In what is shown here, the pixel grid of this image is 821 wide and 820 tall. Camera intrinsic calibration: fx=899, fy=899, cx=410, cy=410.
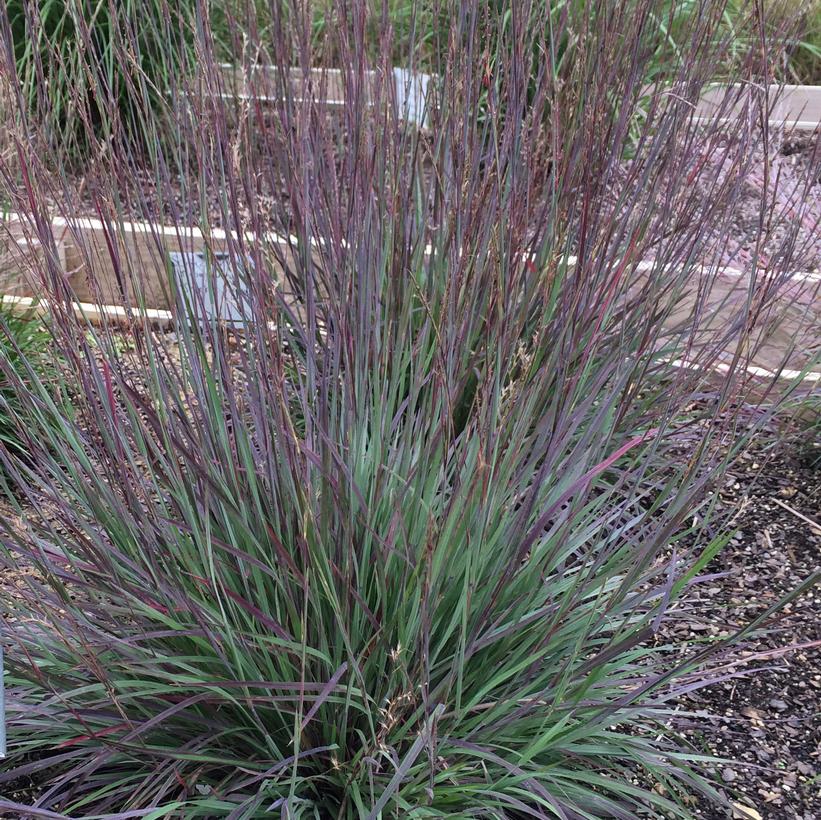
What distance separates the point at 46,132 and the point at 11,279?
1.60 m

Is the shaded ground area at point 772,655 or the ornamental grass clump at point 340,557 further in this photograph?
the shaded ground area at point 772,655

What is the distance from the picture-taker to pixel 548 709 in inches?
52.6

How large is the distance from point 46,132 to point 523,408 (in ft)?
2.71

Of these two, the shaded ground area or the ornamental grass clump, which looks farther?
the shaded ground area

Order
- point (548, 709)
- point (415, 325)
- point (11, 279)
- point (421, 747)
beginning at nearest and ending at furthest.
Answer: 1. point (421, 747)
2. point (548, 709)
3. point (415, 325)
4. point (11, 279)

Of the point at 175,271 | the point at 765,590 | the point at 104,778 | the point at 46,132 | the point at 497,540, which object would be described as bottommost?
the point at 765,590

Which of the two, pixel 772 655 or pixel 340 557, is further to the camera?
pixel 340 557

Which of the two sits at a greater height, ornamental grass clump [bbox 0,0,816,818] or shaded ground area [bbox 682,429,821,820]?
ornamental grass clump [bbox 0,0,816,818]

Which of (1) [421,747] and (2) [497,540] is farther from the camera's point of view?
(2) [497,540]

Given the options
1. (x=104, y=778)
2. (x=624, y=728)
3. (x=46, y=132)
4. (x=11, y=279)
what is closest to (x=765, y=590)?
(x=624, y=728)

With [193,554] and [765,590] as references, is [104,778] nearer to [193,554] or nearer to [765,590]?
[193,554]

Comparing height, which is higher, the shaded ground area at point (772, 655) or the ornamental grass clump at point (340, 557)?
the ornamental grass clump at point (340, 557)

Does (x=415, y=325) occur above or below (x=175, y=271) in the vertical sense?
below

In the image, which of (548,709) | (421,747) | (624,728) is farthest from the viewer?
(624,728)
